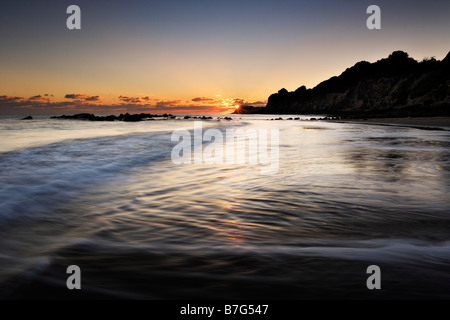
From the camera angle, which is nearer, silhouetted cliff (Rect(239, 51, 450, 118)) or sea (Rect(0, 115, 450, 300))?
sea (Rect(0, 115, 450, 300))

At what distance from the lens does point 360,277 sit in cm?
242

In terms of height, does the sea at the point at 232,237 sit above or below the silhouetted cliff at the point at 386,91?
below

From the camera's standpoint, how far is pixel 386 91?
9525cm

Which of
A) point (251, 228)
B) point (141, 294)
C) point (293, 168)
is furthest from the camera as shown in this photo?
point (293, 168)

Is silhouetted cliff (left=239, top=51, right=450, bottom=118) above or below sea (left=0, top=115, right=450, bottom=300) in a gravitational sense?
above

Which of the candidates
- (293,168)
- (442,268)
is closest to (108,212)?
(442,268)

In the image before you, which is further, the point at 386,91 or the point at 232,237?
the point at 386,91

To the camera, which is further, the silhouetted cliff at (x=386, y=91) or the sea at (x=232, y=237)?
the silhouetted cliff at (x=386, y=91)

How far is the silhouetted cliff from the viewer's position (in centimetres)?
5684

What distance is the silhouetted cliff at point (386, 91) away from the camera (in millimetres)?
56844

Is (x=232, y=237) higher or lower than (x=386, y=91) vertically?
lower
